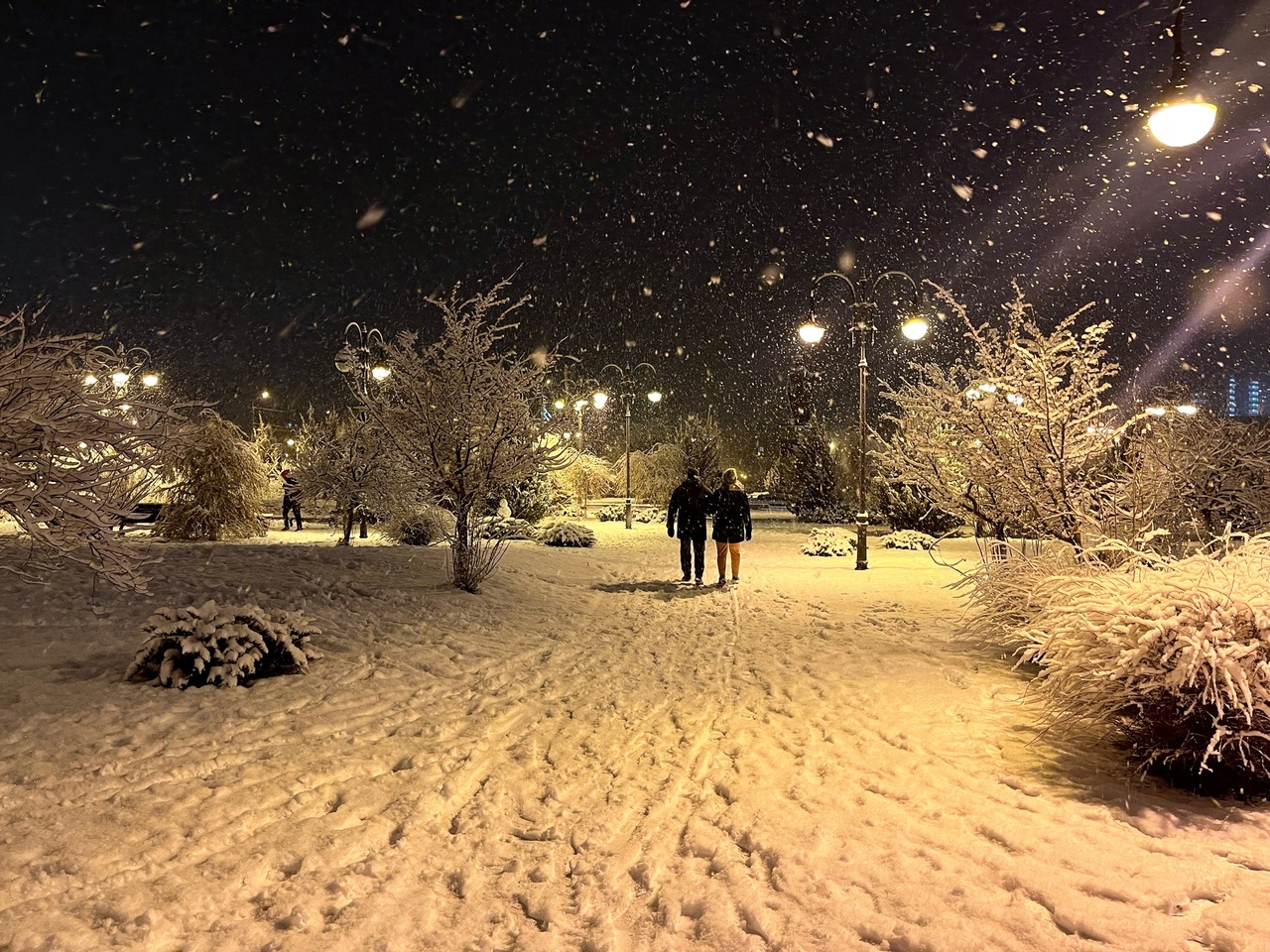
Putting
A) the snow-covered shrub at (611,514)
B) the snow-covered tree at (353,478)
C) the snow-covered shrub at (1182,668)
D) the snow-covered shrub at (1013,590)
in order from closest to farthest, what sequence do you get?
the snow-covered shrub at (1182,668), the snow-covered shrub at (1013,590), the snow-covered tree at (353,478), the snow-covered shrub at (611,514)

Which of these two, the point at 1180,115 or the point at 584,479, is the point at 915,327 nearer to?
the point at 1180,115

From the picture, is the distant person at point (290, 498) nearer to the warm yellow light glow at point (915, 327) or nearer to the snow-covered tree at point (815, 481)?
the warm yellow light glow at point (915, 327)

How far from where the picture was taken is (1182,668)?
3.98 m

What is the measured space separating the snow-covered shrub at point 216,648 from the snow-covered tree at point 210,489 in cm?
1281

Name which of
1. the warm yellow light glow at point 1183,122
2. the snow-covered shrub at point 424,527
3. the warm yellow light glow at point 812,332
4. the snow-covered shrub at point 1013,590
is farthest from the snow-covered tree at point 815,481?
the warm yellow light glow at point 1183,122

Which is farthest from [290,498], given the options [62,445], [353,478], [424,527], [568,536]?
[62,445]

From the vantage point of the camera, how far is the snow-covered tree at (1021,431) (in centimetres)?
810

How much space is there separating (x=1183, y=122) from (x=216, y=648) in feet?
27.3

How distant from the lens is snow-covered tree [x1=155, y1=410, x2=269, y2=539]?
17.8 metres

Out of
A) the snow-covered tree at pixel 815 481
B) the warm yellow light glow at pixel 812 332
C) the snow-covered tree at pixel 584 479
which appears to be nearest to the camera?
the warm yellow light glow at pixel 812 332

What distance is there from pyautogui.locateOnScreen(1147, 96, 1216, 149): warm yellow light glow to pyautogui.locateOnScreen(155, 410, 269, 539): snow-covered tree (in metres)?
18.3

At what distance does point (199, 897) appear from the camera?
3.18 meters

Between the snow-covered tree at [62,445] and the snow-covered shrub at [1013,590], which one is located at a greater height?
the snow-covered tree at [62,445]

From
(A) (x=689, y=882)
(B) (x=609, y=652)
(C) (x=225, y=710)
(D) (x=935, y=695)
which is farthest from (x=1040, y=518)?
(C) (x=225, y=710)
